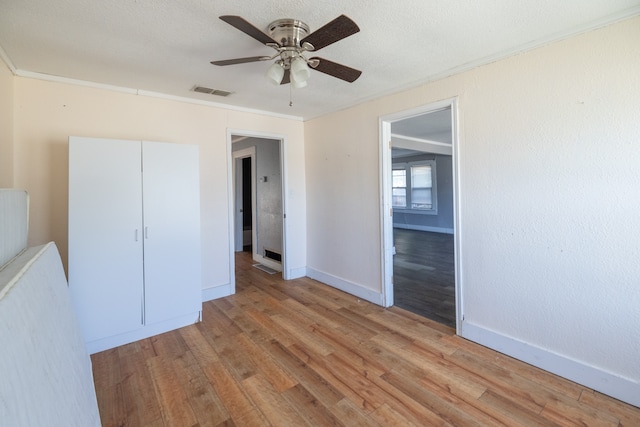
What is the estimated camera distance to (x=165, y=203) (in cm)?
282

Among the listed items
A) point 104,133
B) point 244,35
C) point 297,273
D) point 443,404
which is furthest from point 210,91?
point 443,404

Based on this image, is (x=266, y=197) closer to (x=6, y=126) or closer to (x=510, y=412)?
(x=6, y=126)

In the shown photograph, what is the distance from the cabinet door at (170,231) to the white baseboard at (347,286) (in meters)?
1.79

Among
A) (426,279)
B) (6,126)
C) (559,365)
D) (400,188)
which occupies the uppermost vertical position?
(400,188)

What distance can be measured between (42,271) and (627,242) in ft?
10.3

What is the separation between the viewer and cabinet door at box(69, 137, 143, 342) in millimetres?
2410

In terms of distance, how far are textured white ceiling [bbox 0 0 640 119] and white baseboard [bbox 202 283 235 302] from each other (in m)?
2.37

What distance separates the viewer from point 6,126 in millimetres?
2338

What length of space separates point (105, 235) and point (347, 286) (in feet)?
8.90

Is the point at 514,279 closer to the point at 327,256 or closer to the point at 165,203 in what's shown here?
the point at 327,256

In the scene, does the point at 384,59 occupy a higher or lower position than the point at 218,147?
higher

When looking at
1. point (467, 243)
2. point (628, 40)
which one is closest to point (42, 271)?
point (467, 243)

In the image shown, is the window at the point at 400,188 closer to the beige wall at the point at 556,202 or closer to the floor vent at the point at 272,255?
the floor vent at the point at 272,255

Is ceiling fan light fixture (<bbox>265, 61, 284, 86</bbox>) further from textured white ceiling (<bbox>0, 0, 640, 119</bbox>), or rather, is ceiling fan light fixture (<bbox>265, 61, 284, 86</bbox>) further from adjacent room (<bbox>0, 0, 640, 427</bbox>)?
textured white ceiling (<bbox>0, 0, 640, 119</bbox>)
